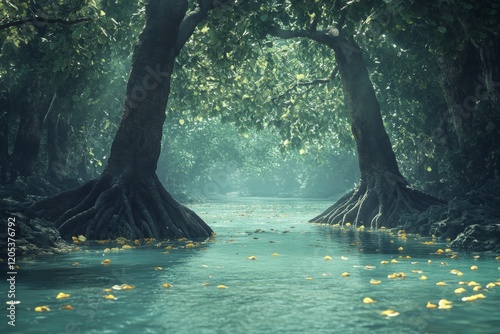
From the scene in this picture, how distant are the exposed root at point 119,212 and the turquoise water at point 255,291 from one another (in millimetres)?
1475

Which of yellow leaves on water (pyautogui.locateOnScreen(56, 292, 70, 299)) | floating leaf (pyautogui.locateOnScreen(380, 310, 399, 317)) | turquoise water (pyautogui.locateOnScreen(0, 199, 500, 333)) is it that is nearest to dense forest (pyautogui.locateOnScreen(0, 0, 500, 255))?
turquoise water (pyautogui.locateOnScreen(0, 199, 500, 333))

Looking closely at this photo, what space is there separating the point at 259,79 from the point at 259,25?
10.3m

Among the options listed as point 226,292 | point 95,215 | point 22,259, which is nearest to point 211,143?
point 95,215

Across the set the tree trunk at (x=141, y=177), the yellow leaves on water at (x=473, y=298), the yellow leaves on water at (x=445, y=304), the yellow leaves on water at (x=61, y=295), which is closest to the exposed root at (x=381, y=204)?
the tree trunk at (x=141, y=177)

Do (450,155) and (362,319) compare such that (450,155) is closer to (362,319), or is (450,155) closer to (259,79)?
(259,79)

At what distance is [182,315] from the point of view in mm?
8383

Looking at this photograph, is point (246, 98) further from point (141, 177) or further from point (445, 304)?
point (445, 304)

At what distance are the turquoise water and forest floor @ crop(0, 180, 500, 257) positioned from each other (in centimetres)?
67

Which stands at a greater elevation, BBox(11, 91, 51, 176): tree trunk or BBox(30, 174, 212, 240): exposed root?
BBox(11, 91, 51, 176): tree trunk

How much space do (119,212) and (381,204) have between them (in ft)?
30.9

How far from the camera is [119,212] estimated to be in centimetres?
1919

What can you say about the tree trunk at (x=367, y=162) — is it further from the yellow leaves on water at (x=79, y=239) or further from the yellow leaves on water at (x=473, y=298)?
the yellow leaves on water at (x=473, y=298)

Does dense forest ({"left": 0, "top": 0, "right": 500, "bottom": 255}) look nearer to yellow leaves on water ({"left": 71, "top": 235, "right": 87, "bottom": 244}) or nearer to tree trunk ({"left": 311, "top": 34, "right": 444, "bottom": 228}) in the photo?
tree trunk ({"left": 311, "top": 34, "right": 444, "bottom": 228})

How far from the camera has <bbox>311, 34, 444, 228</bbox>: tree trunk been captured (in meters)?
25.1
